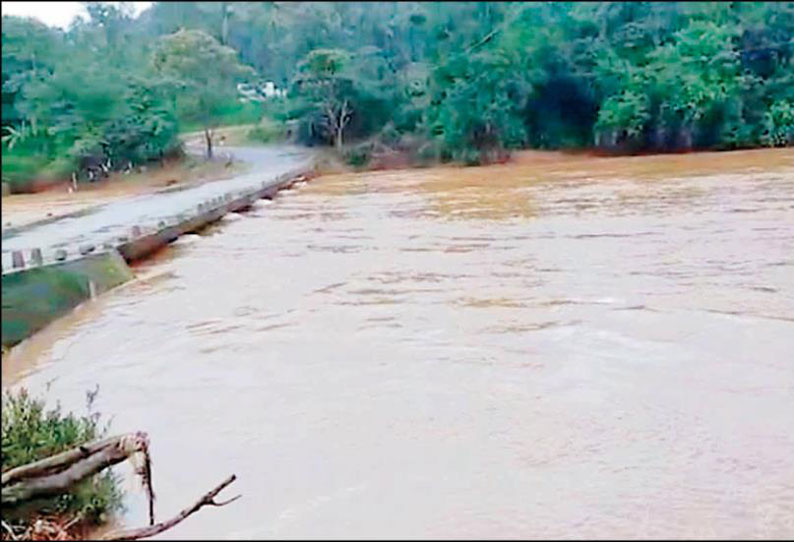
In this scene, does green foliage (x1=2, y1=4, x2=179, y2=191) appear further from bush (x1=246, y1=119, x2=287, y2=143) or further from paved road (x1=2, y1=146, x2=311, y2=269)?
bush (x1=246, y1=119, x2=287, y2=143)

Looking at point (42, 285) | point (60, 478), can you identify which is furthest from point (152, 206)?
point (42, 285)

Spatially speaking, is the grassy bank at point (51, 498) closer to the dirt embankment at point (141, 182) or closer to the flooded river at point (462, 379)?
the flooded river at point (462, 379)

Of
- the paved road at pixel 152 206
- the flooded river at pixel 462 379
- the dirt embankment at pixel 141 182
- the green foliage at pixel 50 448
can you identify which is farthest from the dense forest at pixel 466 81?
the green foliage at pixel 50 448

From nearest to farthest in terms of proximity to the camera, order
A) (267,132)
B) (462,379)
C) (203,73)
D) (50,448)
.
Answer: (50,448), (462,379), (203,73), (267,132)

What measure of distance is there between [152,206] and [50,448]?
15862 millimetres

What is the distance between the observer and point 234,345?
7.36 meters

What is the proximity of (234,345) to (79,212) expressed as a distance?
426 inches

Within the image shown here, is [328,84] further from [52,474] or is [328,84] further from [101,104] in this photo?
[52,474]

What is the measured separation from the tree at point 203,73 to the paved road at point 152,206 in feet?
5.13

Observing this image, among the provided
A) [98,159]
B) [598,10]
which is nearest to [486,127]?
[598,10]

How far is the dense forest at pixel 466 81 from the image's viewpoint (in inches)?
690

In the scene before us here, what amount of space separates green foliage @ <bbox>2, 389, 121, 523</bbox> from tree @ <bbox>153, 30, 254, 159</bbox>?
1232 centimetres

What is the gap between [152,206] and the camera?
18.5 metres

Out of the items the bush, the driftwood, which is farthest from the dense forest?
the driftwood
